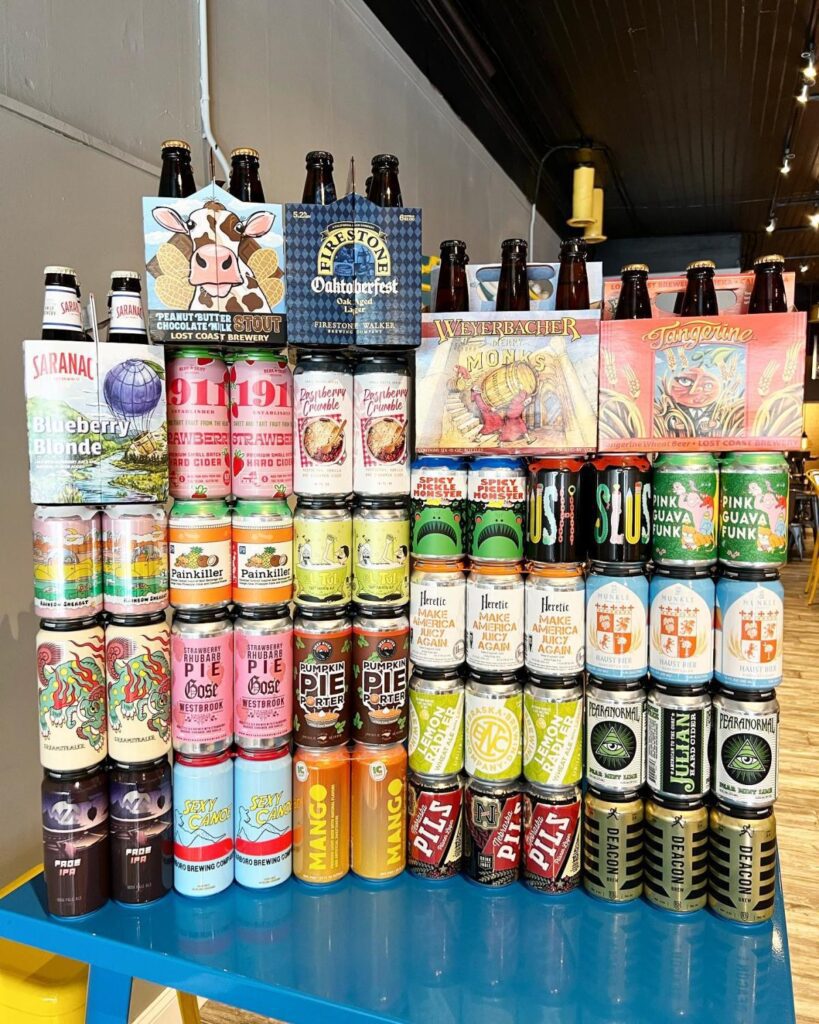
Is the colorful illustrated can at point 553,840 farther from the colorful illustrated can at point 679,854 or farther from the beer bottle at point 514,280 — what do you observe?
the beer bottle at point 514,280

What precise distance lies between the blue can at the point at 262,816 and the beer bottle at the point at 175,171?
2.70 feet

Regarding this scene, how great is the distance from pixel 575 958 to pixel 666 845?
0.20 metres

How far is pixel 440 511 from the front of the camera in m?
1.13

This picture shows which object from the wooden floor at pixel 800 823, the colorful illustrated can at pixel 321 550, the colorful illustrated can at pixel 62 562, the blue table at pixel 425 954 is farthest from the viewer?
the wooden floor at pixel 800 823

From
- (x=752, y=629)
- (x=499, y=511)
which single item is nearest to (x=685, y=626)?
(x=752, y=629)

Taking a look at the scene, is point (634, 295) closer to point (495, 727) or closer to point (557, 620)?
point (557, 620)

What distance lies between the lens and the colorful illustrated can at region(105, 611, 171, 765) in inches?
40.9

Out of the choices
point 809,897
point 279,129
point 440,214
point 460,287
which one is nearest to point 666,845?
point 460,287

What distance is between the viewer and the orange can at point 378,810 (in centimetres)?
112

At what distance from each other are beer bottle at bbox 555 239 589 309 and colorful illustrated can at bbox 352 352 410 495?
282 mm

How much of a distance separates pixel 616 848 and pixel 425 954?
0.31m

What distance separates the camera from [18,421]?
135 centimetres

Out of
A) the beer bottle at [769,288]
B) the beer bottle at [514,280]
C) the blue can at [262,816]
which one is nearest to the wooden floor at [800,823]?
the blue can at [262,816]

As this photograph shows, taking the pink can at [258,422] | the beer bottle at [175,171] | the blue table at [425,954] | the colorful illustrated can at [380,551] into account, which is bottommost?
the blue table at [425,954]
